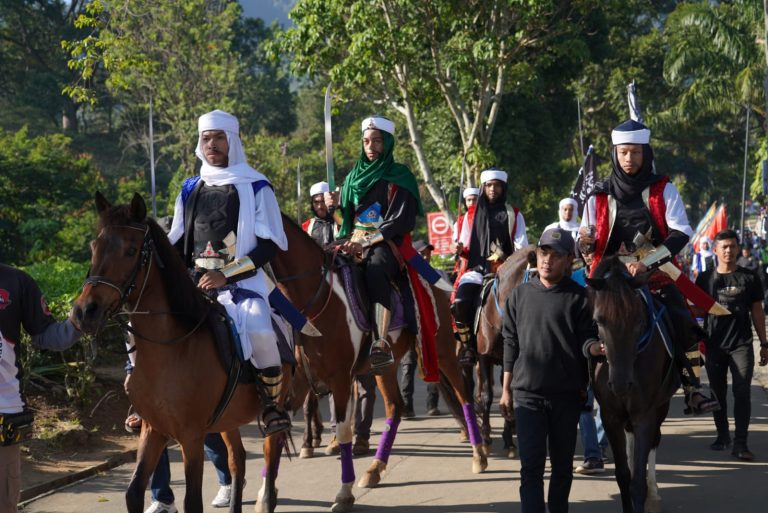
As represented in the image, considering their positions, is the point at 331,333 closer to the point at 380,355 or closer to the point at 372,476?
the point at 380,355

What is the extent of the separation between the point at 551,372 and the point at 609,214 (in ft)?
6.35

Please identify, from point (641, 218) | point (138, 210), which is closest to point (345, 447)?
point (641, 218)

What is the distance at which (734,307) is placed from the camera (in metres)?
10.2

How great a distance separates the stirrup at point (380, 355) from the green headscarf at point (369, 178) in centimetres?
115

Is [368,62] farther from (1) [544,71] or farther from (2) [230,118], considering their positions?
(2) [230,118]

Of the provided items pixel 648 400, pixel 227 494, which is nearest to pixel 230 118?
pixel 227 494

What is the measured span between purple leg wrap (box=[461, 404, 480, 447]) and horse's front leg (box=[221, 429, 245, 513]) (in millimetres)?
3007

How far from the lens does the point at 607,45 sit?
31.5 m

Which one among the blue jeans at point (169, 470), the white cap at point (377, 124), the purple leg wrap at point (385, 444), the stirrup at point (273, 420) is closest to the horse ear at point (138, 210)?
the stirrup at point (273, 420)

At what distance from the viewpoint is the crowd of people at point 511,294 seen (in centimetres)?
644

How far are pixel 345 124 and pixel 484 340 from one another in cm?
5012

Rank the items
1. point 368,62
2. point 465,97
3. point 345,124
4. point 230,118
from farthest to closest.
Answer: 1. point 345,124
2. point 465,97
3. point 368,62
4. point 230,118

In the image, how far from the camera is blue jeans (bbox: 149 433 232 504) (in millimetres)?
7691

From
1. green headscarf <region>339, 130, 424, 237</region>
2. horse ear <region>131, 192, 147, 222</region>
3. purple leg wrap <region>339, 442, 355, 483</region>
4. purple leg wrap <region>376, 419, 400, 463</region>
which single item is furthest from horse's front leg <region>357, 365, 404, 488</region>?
horse ear <region>131, 192, 147, 222</region>
